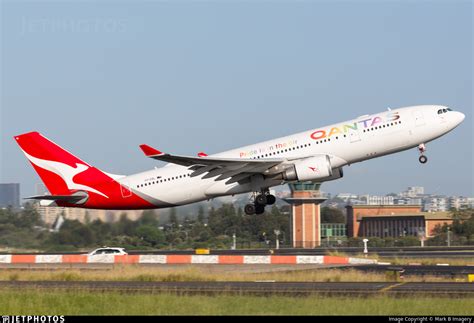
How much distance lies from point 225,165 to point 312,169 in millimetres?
4591

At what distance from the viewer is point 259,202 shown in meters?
47.3

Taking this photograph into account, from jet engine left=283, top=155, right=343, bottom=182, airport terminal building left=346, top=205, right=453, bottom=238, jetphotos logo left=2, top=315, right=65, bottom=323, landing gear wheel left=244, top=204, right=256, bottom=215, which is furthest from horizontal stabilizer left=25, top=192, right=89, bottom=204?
airport terminal building left=346, top=205, right=453, bottom=238

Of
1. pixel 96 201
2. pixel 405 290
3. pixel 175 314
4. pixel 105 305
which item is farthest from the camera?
pixel 96 201

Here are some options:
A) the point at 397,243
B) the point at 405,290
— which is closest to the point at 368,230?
the point at 397,243

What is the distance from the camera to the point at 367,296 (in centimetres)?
2602

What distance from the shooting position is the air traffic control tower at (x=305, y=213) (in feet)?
327

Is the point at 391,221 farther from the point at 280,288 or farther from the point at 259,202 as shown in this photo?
the point at 280,288

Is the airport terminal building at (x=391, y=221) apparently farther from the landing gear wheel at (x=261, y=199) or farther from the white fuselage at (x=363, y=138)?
the white fuselage at (x=363, y=138)

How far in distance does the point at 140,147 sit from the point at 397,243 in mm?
48299

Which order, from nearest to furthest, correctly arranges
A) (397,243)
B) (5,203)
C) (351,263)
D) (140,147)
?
(140,147) → (351,263) → (5,203) → (397,243)

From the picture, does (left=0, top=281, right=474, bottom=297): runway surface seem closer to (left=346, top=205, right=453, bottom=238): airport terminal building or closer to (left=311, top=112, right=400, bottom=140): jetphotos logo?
(left=311, top=112, right=400, bottom=140): jetphotos logo

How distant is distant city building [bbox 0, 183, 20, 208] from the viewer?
6304 cm

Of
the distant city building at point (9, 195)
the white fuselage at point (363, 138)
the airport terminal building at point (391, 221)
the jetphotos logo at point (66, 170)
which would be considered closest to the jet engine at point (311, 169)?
the white fuselage at point (363, 138)

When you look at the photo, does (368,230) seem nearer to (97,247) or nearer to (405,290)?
(97,247)
